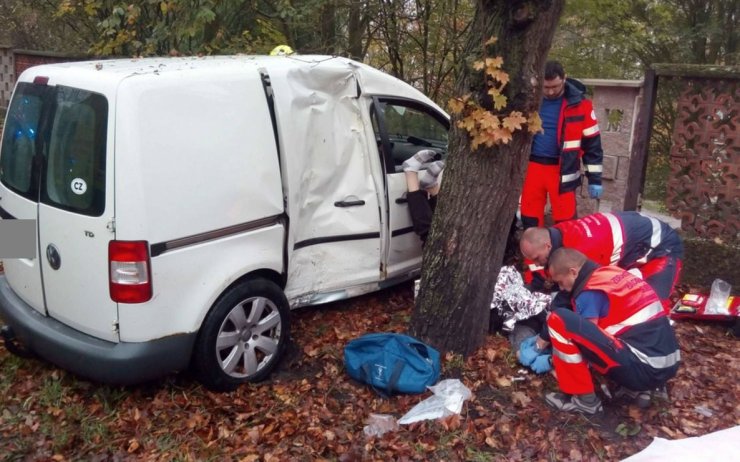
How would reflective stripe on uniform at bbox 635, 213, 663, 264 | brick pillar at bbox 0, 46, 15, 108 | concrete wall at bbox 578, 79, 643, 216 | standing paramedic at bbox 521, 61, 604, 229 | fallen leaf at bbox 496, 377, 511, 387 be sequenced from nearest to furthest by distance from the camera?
1. fallen leaf at bbox 496, 377, 511, 387
2. reflective stripe on uniform at bbox 635, 213, 663, 264
3. standing paramedic at bbox 521, 61, 604, 229
4. concrete wall at bbox 578, 79, 643, 216
5. brick pillar at bbox 0, 46, 15, 108

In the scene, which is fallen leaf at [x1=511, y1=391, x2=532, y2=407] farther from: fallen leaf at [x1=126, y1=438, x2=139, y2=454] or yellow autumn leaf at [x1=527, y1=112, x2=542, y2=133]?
fallen leaf at [x1=126, y1=438, x2=139, y2=454]

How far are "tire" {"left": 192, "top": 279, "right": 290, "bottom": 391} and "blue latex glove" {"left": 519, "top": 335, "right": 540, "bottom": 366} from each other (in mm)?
1467

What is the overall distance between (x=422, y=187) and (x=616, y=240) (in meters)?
1.41

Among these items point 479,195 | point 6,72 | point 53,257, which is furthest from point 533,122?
point 6,72

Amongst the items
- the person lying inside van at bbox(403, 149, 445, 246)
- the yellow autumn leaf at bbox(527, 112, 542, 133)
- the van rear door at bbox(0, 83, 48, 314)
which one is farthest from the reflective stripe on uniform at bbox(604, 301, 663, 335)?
the van rear door at bbox(0, 83, 48, 314)

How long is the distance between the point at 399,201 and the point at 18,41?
41.8 feet

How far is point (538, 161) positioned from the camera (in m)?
5.60

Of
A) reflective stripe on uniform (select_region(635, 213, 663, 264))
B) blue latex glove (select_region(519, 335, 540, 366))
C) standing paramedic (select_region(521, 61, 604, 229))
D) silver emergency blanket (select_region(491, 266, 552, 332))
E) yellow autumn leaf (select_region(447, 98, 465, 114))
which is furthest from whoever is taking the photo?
standing paramedic (select_region(521, 61, 604, 229))

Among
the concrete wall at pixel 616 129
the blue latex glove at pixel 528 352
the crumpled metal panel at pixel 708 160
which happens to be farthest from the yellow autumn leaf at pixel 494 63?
the concrete wall at pixel 616 129

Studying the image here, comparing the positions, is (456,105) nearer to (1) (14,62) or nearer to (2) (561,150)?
(2) (561,150)

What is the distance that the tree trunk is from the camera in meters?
3.81

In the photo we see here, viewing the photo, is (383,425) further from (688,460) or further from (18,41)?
(18,41)

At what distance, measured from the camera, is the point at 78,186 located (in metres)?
3.57

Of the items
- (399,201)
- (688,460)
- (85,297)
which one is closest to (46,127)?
(85,297)
